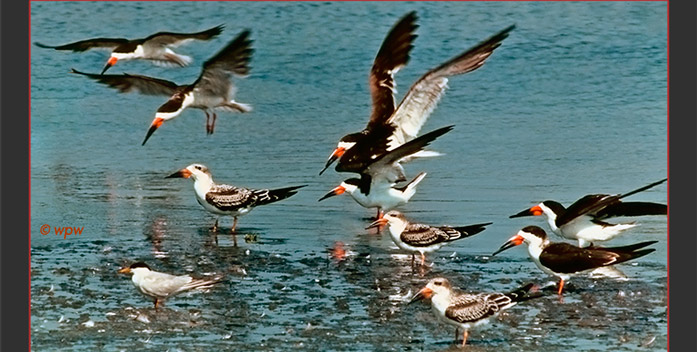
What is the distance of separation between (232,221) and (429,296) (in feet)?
12.1

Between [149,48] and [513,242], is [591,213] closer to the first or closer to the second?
[513,242]

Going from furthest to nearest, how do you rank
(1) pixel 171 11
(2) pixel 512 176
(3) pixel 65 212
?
Result: (1) pixel 171 11, (2) pixel 512 176, (3) pixel 65 212

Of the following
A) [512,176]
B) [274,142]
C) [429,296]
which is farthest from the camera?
[274,142]

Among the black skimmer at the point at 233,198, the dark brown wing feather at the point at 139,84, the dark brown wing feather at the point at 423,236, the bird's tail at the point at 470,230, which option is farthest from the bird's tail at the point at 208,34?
the bird's tail at the point at 470,230

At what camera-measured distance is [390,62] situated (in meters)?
11.9

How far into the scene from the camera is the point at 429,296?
7.22 meters

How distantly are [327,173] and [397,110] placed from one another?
116 centimetres

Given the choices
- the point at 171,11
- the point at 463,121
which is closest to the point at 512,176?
the point at 463,121

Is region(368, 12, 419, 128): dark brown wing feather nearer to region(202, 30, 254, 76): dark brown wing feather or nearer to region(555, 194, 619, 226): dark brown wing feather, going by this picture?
region(202, 30, 254, 76): dark brown wing feather

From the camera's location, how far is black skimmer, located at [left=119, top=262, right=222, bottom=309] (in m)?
7.63

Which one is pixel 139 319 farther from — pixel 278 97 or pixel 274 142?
pixel 278 97

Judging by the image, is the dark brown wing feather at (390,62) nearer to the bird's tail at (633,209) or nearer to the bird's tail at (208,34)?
the bird's tail at (208,34)

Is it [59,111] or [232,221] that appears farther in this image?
[59,111]

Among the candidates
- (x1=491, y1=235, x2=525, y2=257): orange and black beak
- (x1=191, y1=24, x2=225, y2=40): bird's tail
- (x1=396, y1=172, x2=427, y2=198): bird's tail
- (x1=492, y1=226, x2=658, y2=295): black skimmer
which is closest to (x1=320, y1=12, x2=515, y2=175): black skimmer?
(x1=396, y1=172, x2=427, y2=198): bird's tail
